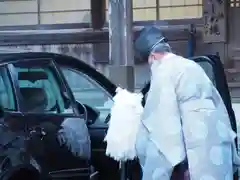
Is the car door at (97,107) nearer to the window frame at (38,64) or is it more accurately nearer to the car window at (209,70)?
the window frame at (38,64)

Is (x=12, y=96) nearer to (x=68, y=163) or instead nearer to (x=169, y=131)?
(x=68, y=163)

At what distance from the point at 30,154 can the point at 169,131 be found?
1.70 m

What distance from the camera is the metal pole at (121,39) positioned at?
1262cm

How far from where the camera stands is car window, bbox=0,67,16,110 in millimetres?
5480

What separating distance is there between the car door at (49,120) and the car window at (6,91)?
0.05m

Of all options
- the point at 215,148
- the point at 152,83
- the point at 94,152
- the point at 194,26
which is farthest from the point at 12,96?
the point at 194,26

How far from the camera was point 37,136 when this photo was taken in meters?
5.48

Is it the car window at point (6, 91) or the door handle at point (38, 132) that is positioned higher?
the car window at point (6, 91)

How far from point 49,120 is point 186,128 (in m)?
1.88

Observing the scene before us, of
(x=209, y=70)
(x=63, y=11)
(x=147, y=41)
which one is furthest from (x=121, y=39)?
(x=147, y=41)

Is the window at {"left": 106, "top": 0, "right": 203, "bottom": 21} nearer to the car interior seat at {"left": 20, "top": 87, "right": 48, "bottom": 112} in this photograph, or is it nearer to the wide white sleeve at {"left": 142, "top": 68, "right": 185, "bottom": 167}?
the car interior seat at {"left": 20, "top": 87, "right": 48, "bottom": 112}

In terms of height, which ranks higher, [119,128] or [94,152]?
[119,128]

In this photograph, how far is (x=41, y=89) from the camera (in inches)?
242

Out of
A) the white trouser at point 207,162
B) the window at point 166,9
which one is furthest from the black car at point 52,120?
the window at point 166,9
